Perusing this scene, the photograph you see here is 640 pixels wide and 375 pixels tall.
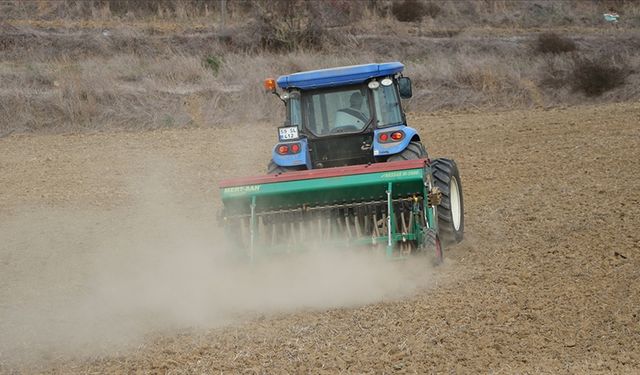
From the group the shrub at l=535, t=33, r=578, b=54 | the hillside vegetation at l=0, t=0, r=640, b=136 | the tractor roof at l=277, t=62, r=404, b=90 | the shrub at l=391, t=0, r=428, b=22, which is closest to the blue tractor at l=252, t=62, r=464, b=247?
the tractor roof at l=277, t=62, r=404, b=90

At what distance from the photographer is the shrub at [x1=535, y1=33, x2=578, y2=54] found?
22.4 metres

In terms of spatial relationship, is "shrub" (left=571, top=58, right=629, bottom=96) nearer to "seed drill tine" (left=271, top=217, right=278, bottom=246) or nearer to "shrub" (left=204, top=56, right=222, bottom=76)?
"shrub" (left=204, top=56, right=222, bottom=76)

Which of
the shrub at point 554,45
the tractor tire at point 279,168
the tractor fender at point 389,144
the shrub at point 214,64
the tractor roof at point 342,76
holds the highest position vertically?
the tractor roof at point 342,76

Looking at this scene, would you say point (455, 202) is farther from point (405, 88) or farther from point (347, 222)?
point (347, 222)

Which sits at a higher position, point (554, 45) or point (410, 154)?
point (410, 154)

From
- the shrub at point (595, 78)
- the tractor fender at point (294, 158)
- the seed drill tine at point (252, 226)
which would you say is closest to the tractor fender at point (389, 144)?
the tractor fender at point (294, 158)

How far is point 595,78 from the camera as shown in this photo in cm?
1817

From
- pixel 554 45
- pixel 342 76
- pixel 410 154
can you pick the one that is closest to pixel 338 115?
pixel 342 76

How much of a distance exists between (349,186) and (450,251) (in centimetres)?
137

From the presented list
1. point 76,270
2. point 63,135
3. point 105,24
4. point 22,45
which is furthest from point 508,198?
point 105,24

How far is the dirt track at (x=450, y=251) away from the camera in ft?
17.4

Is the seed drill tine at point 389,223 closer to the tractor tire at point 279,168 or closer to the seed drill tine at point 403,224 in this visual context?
the seed drill tine at point 403,224

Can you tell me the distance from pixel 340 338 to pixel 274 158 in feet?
9.09

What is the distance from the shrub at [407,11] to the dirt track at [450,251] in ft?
45.7
